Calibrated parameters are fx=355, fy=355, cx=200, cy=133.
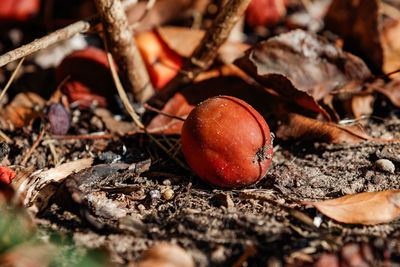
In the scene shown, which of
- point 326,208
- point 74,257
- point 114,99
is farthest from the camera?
point 114,99

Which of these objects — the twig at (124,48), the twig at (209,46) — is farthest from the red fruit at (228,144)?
the twig at (124,48)

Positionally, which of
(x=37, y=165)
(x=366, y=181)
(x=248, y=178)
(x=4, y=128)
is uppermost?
(x=4, y=128)

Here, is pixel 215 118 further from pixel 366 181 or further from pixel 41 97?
pixel 41 97

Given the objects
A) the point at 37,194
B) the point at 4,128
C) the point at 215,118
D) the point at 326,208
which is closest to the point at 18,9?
the point at 4,128

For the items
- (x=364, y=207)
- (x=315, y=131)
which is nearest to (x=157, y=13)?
(x=315, y=131)

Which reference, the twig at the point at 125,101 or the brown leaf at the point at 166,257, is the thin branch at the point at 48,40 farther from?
the brown leaf at the point at 166,257

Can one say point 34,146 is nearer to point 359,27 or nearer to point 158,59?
point 158,59

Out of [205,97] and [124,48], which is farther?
[205,97]
